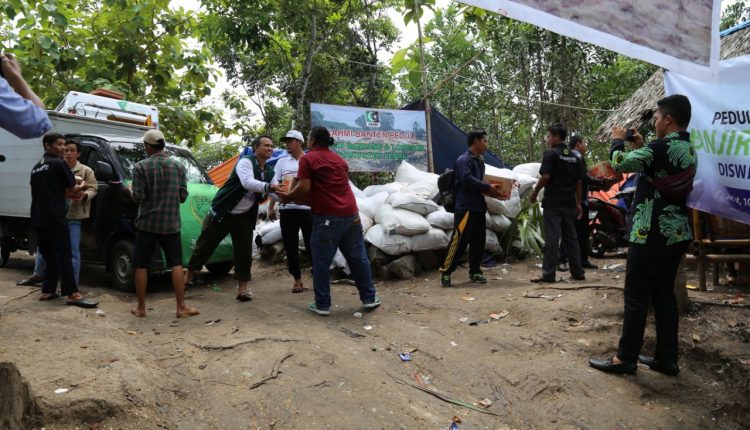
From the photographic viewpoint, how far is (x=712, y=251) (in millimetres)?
5262

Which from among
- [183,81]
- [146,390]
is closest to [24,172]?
[183,81]

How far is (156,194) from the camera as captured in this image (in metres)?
4.76

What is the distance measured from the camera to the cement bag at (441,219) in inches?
277

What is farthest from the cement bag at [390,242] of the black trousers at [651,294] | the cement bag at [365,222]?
the black trousers at [651,294]

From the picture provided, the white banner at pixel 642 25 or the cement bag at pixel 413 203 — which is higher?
the white banner at pixel 642 25

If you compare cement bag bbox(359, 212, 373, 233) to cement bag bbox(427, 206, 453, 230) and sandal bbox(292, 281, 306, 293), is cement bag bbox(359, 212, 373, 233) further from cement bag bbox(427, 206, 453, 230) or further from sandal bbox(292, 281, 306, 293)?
sandal bbox(292, 281, 306, 293)

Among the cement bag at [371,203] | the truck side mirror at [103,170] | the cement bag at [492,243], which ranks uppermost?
the truck side mirror at [103,170]

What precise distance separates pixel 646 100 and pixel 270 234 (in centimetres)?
542

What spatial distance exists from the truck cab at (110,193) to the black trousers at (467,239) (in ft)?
8.96

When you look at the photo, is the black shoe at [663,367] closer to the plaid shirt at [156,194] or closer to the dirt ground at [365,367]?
the dirt ground at [365,367]

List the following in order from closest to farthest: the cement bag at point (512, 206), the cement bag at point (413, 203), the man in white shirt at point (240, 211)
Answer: the man in white shirt at point (240, 211)
the cement bag at point (413, 203)
the cement bag at point (512, 206)

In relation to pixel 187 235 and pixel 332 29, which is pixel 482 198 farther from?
pixel 332 29

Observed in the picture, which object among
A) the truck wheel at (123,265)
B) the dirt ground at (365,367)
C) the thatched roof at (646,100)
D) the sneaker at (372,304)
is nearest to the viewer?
the dirt ground at (365,367)

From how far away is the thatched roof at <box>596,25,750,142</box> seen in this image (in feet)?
18.0
